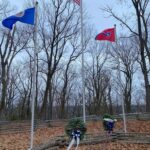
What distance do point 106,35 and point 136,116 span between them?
12206mm

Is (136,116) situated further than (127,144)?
Yes

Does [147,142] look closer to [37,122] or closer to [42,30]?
[37,122]

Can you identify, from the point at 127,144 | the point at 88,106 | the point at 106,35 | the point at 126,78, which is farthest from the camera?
the point at 88,106

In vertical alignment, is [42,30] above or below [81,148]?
above

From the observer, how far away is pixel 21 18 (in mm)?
14648

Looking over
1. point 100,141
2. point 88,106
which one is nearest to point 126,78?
point 88,106

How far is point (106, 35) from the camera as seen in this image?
21.6m

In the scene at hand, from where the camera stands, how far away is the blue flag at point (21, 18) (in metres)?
14.2

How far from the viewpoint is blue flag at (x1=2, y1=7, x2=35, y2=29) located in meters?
14.2

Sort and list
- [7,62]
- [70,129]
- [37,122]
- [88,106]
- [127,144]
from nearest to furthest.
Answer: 1. [70,129]
2. [127,144]
3. [37,122]
4. [7,62]
5. [88,106]

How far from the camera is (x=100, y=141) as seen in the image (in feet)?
58.1

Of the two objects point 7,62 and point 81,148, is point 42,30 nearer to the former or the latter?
point 7,62

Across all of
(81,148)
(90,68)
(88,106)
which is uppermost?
(90,68)

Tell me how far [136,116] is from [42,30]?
15.6 meters
